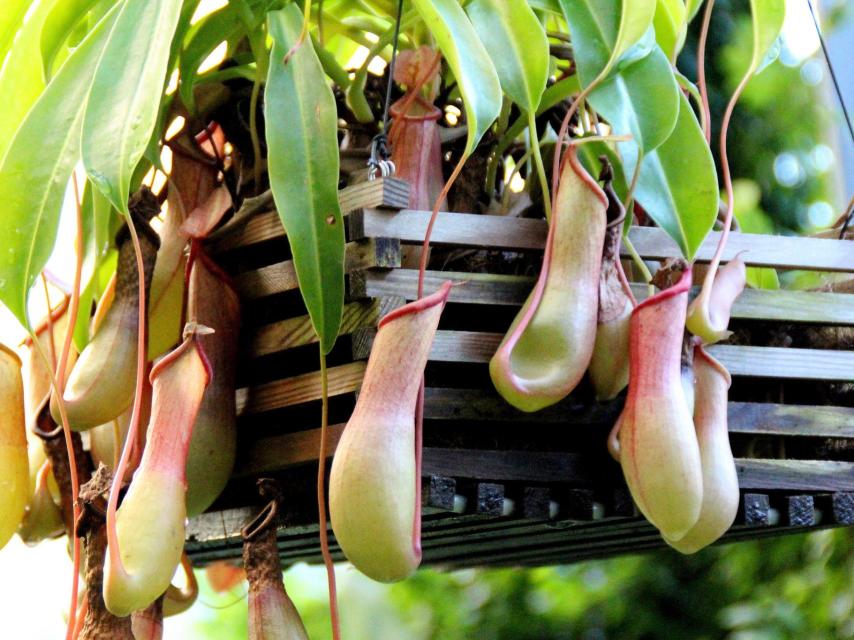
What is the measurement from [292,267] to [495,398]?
0.46ft

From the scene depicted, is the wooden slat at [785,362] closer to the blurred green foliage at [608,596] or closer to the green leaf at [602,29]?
the green leaf at [602,29]

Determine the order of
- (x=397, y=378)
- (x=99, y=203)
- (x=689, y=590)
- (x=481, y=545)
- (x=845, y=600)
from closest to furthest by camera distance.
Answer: (x=397, y=378) → (x=99, y=203) → (x=481, y=545) → (x=845, y=600) → (x=689, y=590)

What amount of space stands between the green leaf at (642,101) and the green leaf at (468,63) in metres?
0.08

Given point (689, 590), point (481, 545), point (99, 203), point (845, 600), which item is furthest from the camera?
point (689, 590)

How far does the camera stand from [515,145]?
763 mm

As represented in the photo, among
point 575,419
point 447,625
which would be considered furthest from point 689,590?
point 575,419

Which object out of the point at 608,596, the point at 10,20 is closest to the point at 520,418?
the point at 10,20

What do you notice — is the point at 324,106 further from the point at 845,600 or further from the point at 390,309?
the point at 845,600

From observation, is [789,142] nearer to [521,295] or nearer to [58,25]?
[521,295]

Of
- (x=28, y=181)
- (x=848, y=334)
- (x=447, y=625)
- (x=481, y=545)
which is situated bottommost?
(x=447, y=625)

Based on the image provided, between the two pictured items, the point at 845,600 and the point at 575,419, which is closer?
the point at 575,419

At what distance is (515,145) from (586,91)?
219mm

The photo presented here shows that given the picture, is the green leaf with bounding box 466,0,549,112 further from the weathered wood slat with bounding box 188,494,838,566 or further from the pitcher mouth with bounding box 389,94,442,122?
the weathered wood slat with bounding box 188,494,838,566

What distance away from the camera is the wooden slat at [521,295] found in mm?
546
